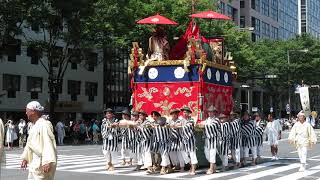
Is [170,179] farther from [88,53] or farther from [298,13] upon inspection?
[298,13]

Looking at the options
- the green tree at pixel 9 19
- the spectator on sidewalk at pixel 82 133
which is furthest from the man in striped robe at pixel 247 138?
the spectator on sidewalk at pixel 82 133

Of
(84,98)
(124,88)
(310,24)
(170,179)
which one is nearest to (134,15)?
(84,98)

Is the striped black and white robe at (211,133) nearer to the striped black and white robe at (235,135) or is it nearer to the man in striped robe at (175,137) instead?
the man in striped robe at (175,137)

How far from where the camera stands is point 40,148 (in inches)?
296

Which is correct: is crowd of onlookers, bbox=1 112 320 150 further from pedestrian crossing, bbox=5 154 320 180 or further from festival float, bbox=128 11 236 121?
festival float, bbox=128 11 236 121

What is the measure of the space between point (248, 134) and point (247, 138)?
14cm

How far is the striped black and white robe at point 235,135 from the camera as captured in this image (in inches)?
649

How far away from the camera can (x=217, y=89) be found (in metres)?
18.0

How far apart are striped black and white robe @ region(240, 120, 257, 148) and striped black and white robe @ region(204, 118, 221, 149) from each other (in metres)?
2.83

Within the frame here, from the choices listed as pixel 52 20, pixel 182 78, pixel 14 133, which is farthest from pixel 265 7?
pixel 182 78

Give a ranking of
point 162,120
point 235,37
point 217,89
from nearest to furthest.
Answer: point 162,120, point 217,89, point 235,37

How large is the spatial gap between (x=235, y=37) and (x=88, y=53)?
12593mm

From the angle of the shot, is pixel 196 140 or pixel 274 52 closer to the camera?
pixel 196 140

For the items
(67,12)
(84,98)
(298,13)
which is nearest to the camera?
(67,12)
